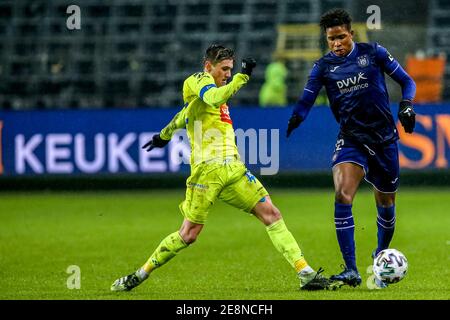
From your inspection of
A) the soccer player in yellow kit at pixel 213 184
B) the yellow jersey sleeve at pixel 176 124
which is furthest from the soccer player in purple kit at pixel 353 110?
the yellow jersey sleeve at pixel 176 124

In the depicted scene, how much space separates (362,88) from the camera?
8.84 m

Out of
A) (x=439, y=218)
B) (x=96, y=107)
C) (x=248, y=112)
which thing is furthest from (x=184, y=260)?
(x=96, y=107)

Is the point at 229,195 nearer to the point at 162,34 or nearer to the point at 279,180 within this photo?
the point at 279,180

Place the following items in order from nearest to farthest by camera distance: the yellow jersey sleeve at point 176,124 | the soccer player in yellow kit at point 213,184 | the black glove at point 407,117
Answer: the black glove at point 407,117 < the soccer player in yellow kit at point 213,184 < the yellow jersey sleeve at point 176,124

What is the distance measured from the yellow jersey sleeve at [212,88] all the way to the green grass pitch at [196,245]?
1450mm

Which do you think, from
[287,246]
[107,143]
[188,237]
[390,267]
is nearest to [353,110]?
[287,246]

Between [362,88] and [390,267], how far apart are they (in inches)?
57.8

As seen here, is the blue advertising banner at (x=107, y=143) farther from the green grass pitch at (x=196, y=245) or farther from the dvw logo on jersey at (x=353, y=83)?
the dvw logo on jersey at (x=353, y=83)

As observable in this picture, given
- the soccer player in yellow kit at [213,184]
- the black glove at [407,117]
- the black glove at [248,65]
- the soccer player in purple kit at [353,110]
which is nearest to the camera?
the black glove at [248,65]

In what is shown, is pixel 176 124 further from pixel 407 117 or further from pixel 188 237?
pixel 407 117

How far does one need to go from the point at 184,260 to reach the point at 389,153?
300 centimetres

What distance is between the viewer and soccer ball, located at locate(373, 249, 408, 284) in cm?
829

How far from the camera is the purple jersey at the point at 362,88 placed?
8844mm

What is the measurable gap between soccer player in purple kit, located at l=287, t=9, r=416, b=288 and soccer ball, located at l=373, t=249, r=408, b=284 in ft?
1.19
